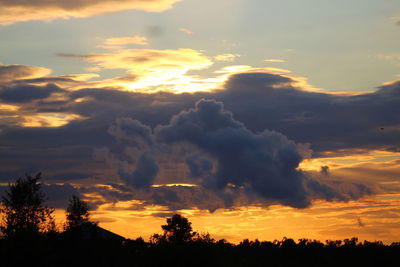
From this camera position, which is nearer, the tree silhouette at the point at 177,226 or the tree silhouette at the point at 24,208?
the tree silhouette at the point at 24,208

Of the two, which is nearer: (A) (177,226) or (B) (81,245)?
(B) (81,245)

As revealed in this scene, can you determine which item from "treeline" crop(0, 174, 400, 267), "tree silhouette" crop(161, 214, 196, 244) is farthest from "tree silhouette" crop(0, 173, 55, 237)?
"tree silhouette" crop(161, 214, 196, 244)

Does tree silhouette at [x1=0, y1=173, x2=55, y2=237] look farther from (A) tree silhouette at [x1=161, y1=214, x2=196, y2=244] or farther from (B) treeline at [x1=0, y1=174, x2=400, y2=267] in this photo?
(A) tree silhouette at [x1=161, y1=214, x2=196, y2=244]

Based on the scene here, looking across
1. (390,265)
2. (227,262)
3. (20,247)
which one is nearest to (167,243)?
(227,262)

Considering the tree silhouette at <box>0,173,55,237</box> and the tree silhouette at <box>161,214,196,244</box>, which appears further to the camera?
the tree silhouette at <box>161,214,196,244</box>

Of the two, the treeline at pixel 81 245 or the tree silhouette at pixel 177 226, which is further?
the tree silhouette at pixel 177 226

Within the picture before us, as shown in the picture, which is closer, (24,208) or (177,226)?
(24,208)

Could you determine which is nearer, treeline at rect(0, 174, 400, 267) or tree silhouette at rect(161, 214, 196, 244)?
treeline at rect(0, 174, 400, 267)

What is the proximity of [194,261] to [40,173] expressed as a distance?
56867 mm

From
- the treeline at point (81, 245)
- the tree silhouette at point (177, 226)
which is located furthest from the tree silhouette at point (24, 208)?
the tree silhouette at point (177, 226)

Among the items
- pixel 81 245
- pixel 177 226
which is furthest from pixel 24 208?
pixel 177 226

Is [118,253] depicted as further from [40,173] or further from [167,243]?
[167,243]

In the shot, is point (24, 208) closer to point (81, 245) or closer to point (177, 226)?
point (81, 245)

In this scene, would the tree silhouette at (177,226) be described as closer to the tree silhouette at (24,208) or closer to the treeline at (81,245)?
the treeline at (81,245)
